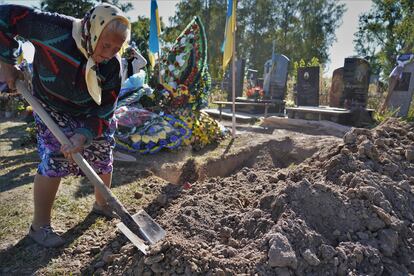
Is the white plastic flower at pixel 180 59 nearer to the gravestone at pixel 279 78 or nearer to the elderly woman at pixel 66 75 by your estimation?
the elderly woman at pixel 66 75

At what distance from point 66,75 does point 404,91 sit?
Result: 881 cm

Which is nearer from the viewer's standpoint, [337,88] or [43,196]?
[43,196]

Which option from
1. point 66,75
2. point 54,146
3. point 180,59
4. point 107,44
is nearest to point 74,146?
point 54,146

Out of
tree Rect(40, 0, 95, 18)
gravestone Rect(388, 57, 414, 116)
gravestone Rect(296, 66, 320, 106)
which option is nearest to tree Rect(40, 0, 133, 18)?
tree Rect(40, 0, 95, 18)

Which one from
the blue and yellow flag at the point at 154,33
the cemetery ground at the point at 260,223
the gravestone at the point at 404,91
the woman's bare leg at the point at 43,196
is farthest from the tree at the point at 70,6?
the woman's bare leg at the point at 43,196

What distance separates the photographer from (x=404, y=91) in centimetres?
883

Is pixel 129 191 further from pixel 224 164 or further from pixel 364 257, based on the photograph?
pixel 364 257

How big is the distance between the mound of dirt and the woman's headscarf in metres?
1.02

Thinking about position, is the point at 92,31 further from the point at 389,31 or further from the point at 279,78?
the point at 389,31

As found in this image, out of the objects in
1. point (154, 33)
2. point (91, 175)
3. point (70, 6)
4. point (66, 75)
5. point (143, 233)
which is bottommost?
point (143, 233)

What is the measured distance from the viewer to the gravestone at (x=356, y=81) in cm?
916

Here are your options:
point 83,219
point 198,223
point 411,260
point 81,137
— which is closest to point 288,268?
point 198,223

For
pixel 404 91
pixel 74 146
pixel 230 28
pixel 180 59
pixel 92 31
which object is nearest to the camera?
pixel 92 31

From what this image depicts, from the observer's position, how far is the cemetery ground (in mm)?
1959
